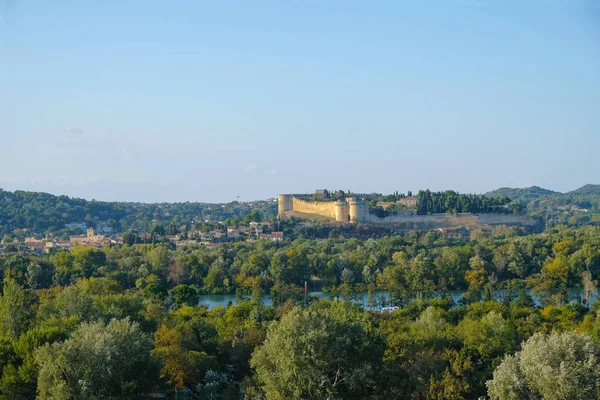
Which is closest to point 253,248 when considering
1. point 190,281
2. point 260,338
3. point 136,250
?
point 136,250

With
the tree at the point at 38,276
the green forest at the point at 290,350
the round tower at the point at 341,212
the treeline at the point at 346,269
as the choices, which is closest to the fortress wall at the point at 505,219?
the round tower at the point at 341,212

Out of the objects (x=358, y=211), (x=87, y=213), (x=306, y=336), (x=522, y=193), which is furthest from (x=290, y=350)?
(x=522, y=193)

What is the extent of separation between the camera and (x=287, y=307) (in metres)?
23.2

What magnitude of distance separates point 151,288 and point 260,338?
1456 cm

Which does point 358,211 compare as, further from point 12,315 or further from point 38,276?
point 12,315

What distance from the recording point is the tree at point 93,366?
11977 mm

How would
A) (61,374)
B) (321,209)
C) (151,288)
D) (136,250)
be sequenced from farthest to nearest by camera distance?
(321,209) < (136,250) < (151,288) < (61,374)

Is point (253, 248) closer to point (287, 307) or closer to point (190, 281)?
point (190, 281)

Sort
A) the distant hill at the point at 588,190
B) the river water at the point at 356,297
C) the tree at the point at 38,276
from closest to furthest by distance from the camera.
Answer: the river water at the point at 356,297
the tree at the point at 38,276
the distant hill at the point at 588,190

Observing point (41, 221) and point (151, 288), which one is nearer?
point (151, 288)

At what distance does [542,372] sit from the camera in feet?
39.6

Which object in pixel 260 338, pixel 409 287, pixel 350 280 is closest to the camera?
pixel 260 338

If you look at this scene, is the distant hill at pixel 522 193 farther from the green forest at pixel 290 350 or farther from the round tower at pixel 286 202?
the green forest at pixel 290 350

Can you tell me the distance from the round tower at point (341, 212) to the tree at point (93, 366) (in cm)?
5039
